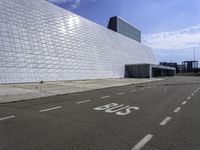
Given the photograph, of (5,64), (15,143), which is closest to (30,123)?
(15,143)

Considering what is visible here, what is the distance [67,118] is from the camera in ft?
24.2

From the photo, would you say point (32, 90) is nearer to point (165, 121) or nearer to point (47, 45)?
point (165, 121)

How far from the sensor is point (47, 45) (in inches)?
1288

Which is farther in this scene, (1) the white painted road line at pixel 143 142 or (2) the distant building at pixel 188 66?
(2) the distant building at pixel 188 66

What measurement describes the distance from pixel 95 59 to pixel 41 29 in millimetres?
16529

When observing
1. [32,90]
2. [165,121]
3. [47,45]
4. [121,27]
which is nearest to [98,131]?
[165,121]

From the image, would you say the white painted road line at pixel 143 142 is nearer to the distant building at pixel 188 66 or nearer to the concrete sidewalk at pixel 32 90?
the concrete sidewalk at pixel 32 90

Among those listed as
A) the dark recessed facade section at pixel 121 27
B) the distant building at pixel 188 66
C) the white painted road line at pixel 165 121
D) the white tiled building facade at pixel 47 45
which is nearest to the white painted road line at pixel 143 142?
the white painted road line at pixel 165 121

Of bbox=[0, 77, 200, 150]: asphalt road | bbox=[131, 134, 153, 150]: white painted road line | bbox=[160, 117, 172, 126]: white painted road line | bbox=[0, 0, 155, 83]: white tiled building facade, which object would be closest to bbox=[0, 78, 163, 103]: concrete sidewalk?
bbox=[0, 0, 155, 83]: white tiled building facade

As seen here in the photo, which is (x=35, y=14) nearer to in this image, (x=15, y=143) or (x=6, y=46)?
(x=6, y=46)

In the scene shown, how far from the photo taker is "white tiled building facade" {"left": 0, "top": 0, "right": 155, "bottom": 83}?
26.3 meters

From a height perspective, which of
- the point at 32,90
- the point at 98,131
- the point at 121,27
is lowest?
the point at 98,131

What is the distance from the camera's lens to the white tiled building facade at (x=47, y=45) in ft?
86.3

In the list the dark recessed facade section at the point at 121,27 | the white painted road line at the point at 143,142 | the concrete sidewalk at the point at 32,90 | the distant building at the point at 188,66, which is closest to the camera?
the white painted road line at the point at 143,142
